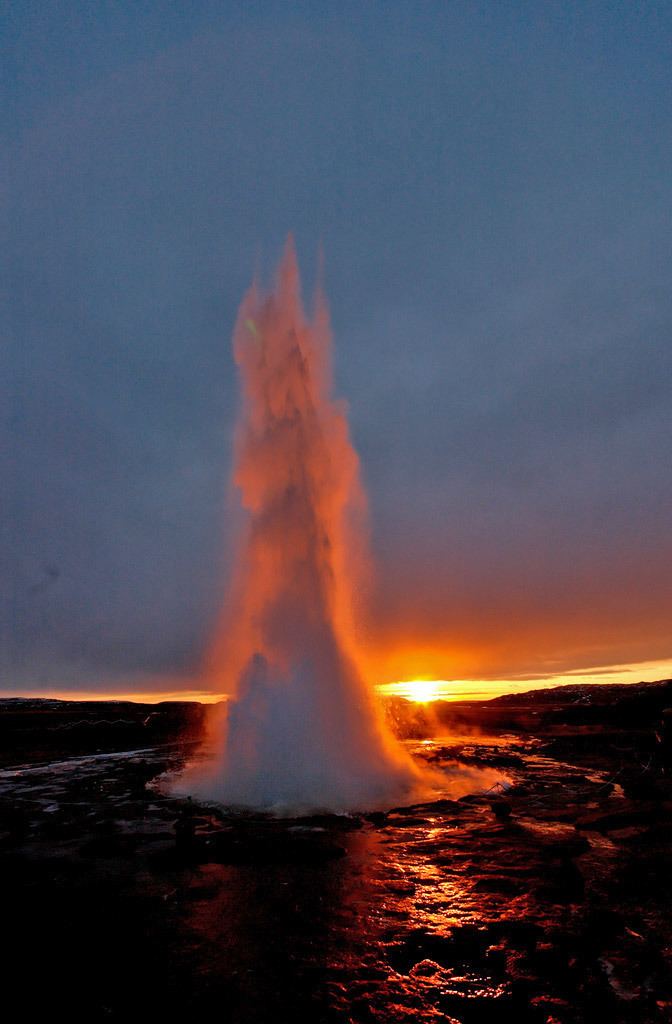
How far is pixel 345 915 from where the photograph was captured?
33.2ft

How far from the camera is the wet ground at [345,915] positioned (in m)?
7.30

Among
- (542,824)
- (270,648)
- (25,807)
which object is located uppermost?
(270,648)

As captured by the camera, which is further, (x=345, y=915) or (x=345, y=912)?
(x=345, y=912)

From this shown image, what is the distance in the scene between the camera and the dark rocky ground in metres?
7.31

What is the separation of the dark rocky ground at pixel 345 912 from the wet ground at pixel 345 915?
45mm

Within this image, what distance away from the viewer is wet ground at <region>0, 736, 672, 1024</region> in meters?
7.30

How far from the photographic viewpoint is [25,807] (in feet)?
68.2

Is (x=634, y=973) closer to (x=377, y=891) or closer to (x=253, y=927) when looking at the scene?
(x=377, y=891)

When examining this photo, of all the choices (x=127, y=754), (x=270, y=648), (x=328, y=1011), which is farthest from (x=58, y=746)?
(x=328, y=1011)

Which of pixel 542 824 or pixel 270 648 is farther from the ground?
pixel 270 648

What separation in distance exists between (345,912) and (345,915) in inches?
6.2

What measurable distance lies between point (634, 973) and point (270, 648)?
1774 cm

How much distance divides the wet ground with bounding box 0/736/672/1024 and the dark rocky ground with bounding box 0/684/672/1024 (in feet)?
0.15

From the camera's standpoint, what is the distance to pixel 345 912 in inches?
405
